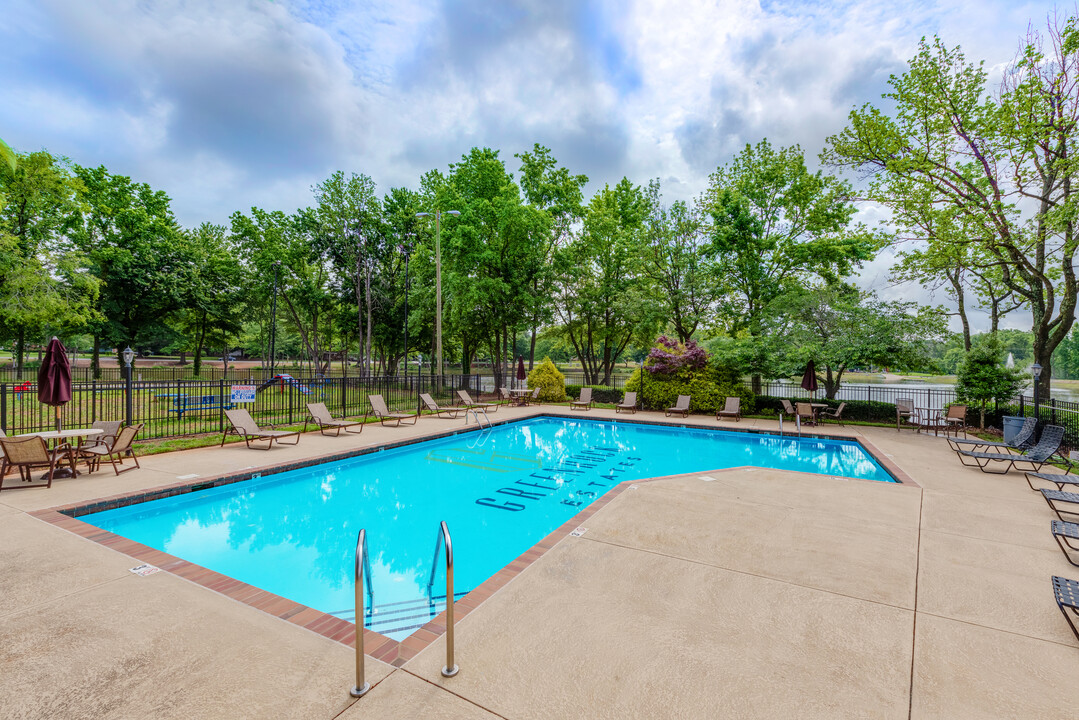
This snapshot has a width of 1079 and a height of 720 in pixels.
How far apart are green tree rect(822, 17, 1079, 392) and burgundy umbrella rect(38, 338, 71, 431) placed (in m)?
20.6

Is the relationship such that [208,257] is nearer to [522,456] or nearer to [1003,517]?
[522,456]

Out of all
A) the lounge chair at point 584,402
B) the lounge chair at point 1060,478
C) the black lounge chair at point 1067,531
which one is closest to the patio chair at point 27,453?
the black lounge chair at point 1067,531

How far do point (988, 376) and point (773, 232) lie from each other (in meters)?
9.96

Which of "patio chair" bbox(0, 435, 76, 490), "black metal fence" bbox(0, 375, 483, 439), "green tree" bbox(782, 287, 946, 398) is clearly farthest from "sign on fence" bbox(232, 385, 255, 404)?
"green tree" bbox(782, 287, 946, 398)

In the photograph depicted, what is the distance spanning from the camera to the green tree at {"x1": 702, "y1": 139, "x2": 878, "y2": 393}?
62.7ft

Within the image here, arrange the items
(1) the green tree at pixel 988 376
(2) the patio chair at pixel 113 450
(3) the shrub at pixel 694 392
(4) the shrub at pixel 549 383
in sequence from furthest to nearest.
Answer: (4) the shrub at pixel 549 383, (3) the shrub at pixel 694 392, (1) the green tree at pixel 988 376, (2) the patio chair at pixel 113 450

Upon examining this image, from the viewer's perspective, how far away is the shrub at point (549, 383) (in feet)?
66.3

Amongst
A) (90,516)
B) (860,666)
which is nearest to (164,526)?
(90,516)

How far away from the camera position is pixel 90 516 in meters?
5.51

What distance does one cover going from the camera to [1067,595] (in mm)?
2848

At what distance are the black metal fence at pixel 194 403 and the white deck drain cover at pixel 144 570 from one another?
A: 6.20m

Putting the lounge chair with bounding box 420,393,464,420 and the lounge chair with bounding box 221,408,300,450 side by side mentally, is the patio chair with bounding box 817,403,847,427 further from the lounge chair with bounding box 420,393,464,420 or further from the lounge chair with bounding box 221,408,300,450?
the lounge chair with bounding box 221,408,300,450

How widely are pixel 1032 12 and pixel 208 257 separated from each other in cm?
4195

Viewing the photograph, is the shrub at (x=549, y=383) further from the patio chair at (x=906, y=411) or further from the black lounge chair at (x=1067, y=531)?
the black lounge chair at (x=1067, y=531)
